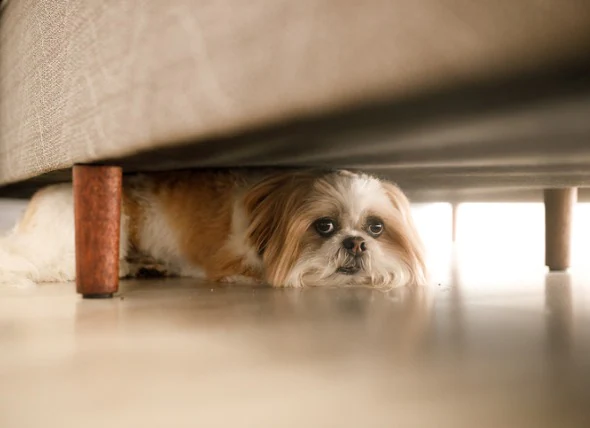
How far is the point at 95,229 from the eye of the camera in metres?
1.29

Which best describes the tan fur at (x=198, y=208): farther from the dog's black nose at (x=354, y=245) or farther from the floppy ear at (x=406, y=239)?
the floppy ear at (x=406, y=239)

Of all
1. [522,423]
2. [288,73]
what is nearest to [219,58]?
[288,73]

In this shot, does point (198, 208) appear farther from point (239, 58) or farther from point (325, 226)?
point (239, 58)

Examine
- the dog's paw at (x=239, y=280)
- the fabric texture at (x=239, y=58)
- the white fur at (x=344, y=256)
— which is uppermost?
the fabric texture at (x=239, y=58)

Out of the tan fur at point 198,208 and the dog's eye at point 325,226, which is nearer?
the dog's eye at point 325,226

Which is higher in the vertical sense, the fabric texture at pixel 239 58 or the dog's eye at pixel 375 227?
the fabric texture at pixel 239 58

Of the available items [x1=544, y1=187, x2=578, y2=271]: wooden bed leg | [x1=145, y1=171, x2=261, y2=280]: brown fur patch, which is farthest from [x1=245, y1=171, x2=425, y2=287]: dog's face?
[x1=544, y1=187, x2=578, y2=271]: wooden bed leg

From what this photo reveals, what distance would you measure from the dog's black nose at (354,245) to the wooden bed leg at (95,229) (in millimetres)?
663

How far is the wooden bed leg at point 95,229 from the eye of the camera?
1.29m

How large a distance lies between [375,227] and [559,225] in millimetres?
833

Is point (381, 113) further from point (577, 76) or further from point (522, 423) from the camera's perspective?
point (522, 423)

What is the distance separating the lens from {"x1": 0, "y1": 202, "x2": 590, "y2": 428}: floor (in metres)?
0.55

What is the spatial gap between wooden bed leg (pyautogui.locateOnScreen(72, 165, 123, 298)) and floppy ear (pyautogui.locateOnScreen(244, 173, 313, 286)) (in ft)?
1.75

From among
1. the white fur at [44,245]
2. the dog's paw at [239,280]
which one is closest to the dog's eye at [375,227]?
the dog's paw at [239,280]
